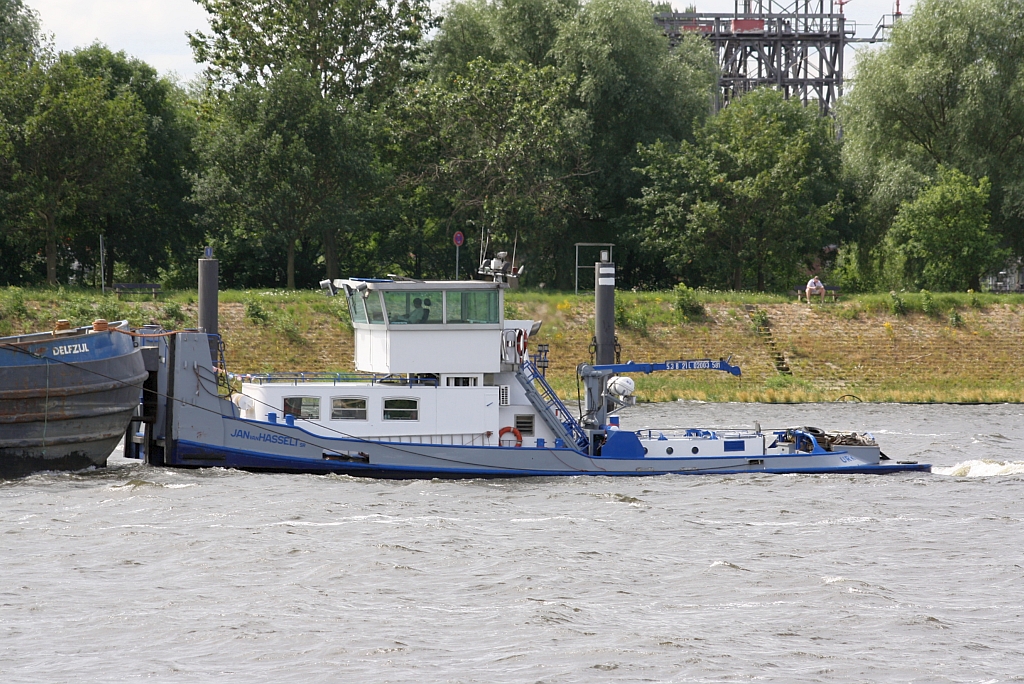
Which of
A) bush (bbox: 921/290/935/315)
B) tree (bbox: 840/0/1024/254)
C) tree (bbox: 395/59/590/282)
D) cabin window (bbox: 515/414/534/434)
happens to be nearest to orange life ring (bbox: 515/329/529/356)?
cabin window (bbox: 515/414/534/434)

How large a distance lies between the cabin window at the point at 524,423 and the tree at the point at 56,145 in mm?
29647

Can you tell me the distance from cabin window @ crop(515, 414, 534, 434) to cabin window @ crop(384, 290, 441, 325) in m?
2.58

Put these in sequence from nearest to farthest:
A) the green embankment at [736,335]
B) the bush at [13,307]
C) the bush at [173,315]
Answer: the bush at [13,307]
the green embankment at [736,335]
the bush at [173,315]

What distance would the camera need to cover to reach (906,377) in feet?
147

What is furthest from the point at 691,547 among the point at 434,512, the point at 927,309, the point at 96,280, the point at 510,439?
the point at 96,280

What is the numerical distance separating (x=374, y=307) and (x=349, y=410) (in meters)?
2.05

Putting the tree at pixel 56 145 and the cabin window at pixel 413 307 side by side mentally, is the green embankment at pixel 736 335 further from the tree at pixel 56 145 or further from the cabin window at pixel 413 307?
the cabin window at pixel 413 307

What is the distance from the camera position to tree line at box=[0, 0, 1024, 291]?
51.6 meters

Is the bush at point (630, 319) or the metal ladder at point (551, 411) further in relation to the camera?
the bush at point (630, 319)

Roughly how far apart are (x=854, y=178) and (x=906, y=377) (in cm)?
1772

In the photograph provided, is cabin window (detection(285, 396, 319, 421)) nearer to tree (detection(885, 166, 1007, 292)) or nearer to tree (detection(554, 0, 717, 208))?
tree (detection(554, 0, 717, 208))

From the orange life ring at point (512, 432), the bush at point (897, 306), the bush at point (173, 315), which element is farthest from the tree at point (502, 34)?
the orange life ring at point (512, 432)

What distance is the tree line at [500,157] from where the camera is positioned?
51562 mm

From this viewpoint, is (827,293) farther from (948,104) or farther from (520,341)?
(520,341)
